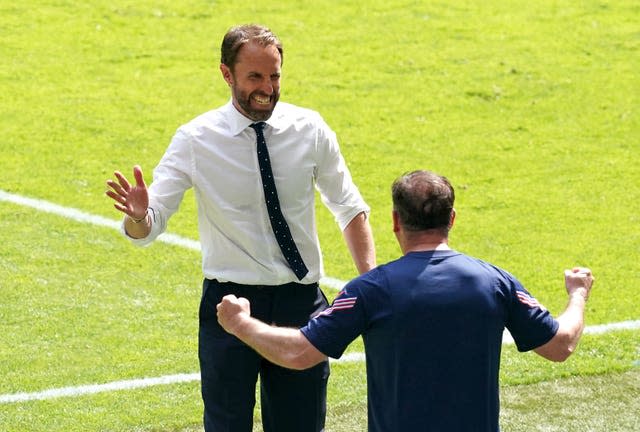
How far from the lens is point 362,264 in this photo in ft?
20.1

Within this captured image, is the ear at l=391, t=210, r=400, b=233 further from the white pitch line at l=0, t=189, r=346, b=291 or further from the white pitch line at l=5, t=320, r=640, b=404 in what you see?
the white pitch line at l=0, t=189, r=346, b=291

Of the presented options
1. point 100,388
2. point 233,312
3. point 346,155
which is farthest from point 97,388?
point 346,155

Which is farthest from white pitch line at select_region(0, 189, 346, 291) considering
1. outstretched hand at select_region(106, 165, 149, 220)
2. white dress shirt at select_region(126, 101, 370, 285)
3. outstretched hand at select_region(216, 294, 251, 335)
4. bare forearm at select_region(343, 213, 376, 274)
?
outstretched hand at select_region(216, 294, 251, 335)

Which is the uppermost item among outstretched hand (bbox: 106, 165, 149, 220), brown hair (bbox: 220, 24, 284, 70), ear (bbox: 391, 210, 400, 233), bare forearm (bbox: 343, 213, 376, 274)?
brown hair (bbox: 220, 24, 284, 70)

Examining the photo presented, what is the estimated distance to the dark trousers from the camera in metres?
6.00

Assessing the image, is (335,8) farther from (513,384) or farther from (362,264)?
(362,264)

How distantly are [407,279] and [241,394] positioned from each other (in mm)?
1561

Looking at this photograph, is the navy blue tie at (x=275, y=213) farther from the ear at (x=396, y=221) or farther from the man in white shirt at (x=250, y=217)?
the ear at (x=396, y=221)

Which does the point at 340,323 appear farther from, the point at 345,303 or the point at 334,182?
the point at 334,182

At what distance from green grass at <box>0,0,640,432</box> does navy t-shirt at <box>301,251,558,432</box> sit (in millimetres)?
2905

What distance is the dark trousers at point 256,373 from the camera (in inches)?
236

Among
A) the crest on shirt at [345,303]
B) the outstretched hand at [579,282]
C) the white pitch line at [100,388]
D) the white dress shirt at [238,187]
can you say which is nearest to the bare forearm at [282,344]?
the crest on shirt at [345,303]

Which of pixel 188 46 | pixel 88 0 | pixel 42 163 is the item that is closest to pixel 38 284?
pixel 42 163

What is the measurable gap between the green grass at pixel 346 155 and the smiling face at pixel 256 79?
2.29m
